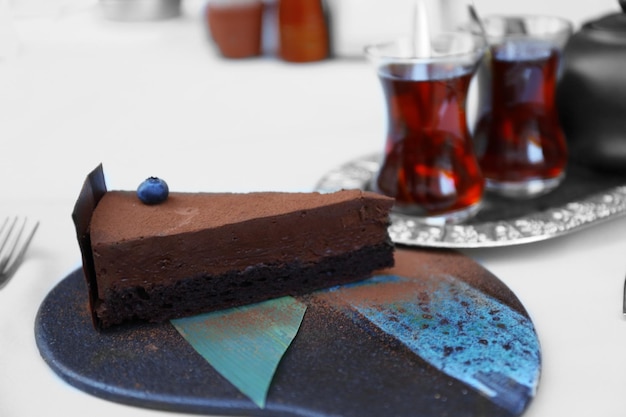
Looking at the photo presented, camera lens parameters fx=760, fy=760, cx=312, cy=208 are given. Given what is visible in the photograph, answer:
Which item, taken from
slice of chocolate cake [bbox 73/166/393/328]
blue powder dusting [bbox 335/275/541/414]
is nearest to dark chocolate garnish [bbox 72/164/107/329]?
slice of chocolate cake [bbox 73/166/393/328]

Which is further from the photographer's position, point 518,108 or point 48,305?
point 518,108

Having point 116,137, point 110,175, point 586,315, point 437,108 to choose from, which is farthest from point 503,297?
point 116,137

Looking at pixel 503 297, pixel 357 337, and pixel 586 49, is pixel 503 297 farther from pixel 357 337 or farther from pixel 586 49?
pixel 586 49

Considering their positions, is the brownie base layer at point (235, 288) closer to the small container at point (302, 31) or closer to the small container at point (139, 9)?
the small container at point (302, 31)

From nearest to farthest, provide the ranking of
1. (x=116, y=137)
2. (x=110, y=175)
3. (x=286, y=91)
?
(x=110, y=175)
(x=116, y=137)
(x=286, y=91)

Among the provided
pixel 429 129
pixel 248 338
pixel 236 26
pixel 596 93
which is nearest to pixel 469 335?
pixel 248 338

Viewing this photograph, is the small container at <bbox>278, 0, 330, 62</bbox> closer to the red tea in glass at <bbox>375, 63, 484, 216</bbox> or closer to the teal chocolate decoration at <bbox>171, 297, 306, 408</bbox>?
the red tea in glass at <bbox>375, 63, 484, 216</bbox>
